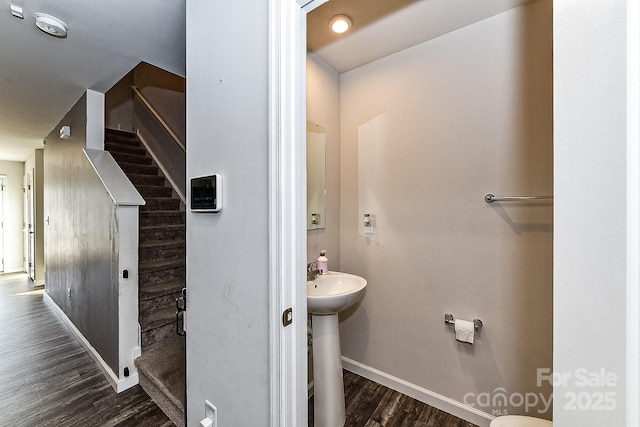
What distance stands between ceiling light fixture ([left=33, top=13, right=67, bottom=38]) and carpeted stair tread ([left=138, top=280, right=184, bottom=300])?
1835 millimetres

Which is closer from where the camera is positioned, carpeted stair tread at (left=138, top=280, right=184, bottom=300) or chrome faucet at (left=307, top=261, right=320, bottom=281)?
chrome faucet at (left=307, top=261, right=320, bottom=281)

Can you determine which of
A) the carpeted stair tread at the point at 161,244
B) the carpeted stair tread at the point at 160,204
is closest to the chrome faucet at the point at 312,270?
the carpeted stair tread at the point at 161,244

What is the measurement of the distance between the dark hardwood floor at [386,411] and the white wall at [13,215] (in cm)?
704

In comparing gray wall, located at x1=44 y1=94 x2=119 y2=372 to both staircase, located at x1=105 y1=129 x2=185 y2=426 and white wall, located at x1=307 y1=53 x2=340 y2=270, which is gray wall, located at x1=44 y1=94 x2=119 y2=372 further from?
white wall, located at x1=307 y1=53 x2=340 y2=270

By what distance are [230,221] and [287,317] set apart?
0.42 m

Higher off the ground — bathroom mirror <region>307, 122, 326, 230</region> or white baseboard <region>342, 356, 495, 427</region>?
bathroom mirror <region>307, 122, 326, 230</region>

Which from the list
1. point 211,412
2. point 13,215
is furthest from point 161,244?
point 13,215

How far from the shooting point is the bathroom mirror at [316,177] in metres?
1.94

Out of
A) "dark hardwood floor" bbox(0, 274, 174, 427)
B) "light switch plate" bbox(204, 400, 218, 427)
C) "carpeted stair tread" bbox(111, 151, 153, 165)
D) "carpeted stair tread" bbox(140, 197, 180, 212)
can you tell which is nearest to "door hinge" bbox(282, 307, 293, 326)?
"light switch plate" bbox(204, 400, 218, 427)

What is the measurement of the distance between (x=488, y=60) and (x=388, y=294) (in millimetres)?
1605

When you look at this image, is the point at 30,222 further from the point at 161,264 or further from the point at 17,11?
the point at 17,11

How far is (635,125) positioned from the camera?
0.44 m

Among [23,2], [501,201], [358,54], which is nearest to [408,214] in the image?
[501,201]

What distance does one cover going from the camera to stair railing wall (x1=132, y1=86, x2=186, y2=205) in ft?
11.5
